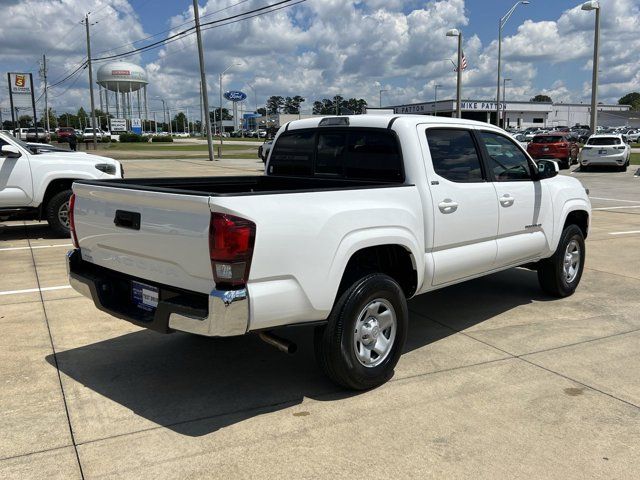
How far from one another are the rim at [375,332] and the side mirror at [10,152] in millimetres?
7658

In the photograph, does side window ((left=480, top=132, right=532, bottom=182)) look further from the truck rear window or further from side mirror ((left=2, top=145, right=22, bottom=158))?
side mirror ((left=2, top=145, right=22, bottom=158))

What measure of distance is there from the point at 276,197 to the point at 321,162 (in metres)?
1.83

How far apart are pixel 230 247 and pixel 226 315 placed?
387 millimetres

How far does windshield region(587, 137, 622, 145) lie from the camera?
2644 centimetres

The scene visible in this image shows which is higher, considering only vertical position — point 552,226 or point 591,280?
point 552,226

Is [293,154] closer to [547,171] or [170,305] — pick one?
[170,305]

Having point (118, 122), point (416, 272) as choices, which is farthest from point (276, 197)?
point (118, 122)

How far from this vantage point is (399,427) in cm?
365

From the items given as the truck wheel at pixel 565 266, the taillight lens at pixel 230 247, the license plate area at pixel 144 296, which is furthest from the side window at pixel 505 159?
the license plate area at pixel 144 296

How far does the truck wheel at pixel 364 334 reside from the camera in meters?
3.89

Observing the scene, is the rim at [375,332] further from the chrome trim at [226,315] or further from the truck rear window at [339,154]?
the truck rear window at [339,154]

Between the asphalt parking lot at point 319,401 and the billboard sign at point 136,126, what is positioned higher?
the billboard sign at point 136,126

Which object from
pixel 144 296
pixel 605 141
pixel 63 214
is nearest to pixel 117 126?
pixel 605 141

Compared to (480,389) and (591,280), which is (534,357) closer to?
(480,389)
